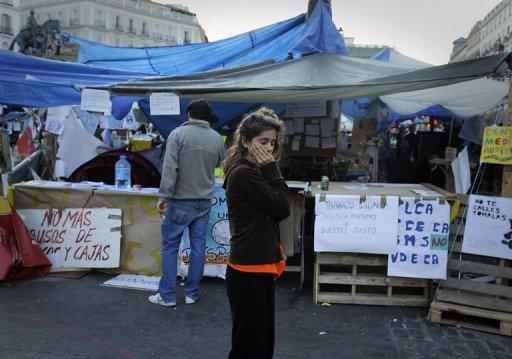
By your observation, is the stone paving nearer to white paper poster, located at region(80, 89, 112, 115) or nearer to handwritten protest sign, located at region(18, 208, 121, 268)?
handwritten protest sign, located at region(18, 208, 121, 268)

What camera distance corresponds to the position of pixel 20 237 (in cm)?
546

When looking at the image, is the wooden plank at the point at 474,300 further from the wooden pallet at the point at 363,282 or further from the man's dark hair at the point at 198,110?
the man's dark hair at the point at 198,110

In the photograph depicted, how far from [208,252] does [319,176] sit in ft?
8.06

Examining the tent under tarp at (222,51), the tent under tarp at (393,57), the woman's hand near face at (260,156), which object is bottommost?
the woman's hand near face at (260,156)

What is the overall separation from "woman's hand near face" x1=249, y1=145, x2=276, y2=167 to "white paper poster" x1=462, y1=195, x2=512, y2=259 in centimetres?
307

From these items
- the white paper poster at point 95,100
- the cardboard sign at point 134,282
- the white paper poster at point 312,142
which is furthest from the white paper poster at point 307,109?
the cardboard sign at point 134,282

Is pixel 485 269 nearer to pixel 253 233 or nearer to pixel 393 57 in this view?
pixel 253 233

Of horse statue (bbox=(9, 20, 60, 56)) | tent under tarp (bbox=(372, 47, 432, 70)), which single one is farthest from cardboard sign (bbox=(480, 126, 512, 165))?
horse statue (bbox=(9, 20, 60, 56))

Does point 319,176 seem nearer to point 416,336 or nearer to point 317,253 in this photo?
point 317,253

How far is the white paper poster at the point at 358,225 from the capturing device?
Answer: 4895 mm

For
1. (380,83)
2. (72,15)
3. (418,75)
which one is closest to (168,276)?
(380,83)

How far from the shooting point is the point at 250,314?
8.55 ft

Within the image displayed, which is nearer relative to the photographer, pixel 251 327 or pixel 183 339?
pixel 251 327

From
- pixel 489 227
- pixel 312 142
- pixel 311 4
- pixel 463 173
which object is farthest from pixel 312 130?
pixel 489 227
